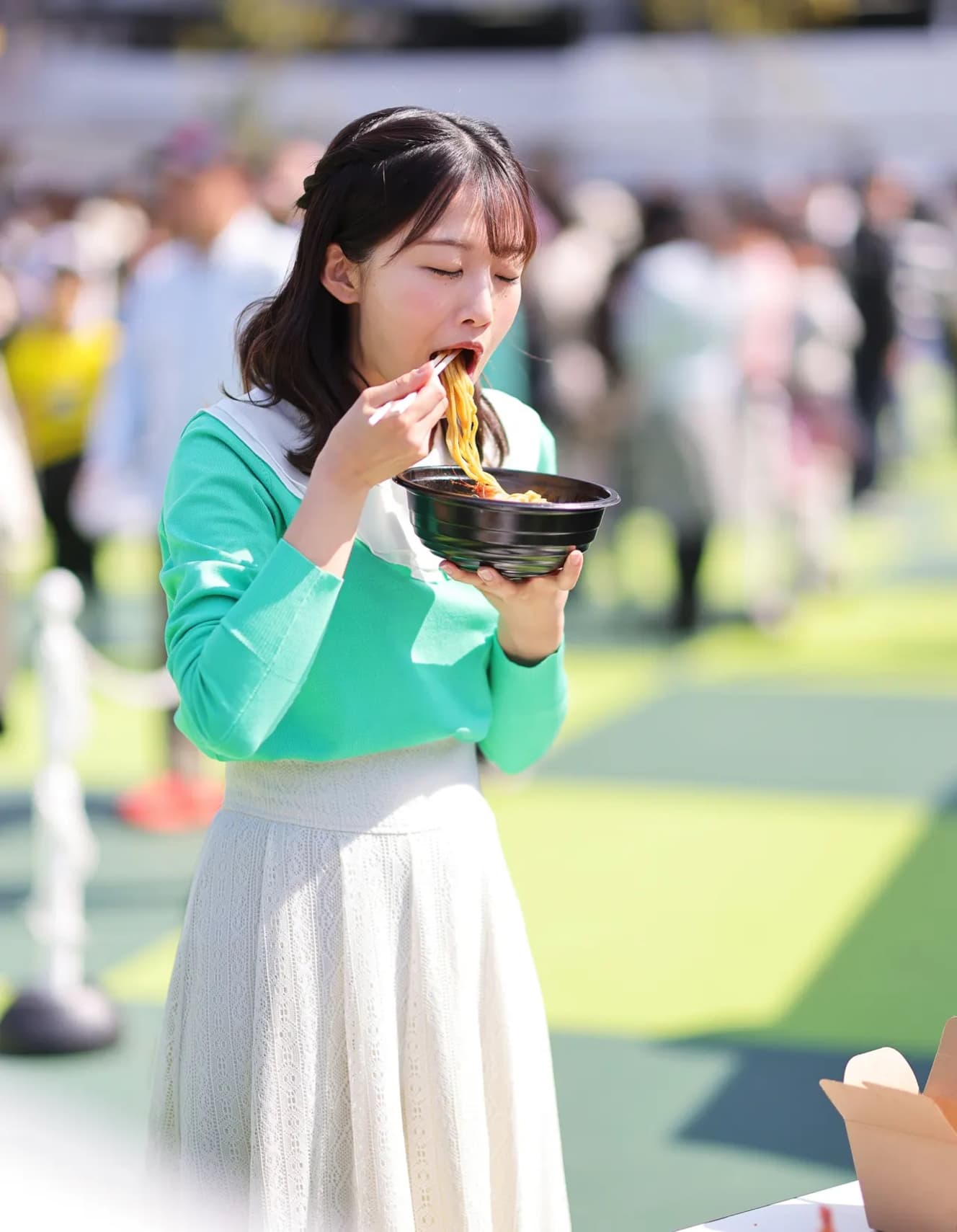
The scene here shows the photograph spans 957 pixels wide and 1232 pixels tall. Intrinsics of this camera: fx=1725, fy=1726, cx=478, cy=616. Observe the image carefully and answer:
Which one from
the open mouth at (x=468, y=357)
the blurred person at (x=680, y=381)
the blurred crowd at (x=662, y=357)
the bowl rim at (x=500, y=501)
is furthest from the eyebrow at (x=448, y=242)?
the blurred person at (x=680, y=381)

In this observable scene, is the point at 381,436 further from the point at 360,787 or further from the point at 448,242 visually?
the point at 360,787

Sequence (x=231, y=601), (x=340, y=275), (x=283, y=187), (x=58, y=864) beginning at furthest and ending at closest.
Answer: (x=283, y=187) < (x=58, y=864) < (x=340, y=275) < (x=231, y=601)

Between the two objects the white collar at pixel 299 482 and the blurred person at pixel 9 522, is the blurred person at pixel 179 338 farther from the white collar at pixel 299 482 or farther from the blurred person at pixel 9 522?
the white collar at pixel 299 482

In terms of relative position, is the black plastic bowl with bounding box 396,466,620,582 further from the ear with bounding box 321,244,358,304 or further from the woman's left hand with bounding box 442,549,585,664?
the ear with bounding box 321,244,358,304

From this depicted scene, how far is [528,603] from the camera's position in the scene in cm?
200

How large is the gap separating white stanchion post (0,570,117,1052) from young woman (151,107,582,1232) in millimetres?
2268

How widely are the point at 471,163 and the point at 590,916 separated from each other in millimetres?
3529

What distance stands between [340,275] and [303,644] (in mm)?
466

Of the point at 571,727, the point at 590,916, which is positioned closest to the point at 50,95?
the point at 571,727

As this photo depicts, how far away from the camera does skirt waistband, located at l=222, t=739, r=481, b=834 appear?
205cm

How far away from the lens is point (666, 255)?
881 centimetres

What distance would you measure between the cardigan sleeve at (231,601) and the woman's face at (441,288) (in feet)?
0.79

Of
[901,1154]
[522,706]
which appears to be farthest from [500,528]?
[901,1154]

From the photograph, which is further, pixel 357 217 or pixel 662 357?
pixel 662 357
